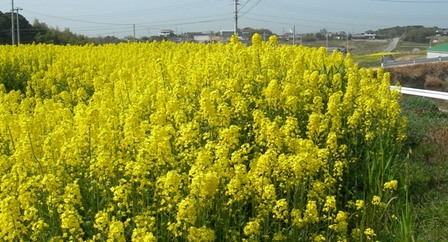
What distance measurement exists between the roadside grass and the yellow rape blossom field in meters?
0.24

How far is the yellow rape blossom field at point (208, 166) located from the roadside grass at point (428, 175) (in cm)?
24

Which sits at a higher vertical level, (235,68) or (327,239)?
(235,68)

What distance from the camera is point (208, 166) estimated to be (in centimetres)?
326

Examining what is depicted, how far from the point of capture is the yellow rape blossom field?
3037 mm

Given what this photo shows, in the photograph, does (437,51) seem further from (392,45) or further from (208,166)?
(208,166)

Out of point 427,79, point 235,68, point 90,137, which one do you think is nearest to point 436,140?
point 235,68

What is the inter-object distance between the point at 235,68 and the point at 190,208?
3.19 metres

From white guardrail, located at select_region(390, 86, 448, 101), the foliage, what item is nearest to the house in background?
the foliage

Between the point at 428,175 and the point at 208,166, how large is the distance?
125 inches

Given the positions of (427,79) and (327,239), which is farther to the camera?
(427,79)

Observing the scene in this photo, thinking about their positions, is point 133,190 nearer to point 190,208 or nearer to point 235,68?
point 190,208

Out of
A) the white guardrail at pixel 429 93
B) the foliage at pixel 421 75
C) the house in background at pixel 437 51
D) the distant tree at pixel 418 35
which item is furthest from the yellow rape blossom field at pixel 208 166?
the distant tree at pixel 418 35

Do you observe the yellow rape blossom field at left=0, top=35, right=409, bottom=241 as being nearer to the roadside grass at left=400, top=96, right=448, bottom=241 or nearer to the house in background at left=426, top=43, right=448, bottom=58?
the roadside grass at left=400, top=96, right=448, bottom=241

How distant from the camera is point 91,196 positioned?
3432mm
